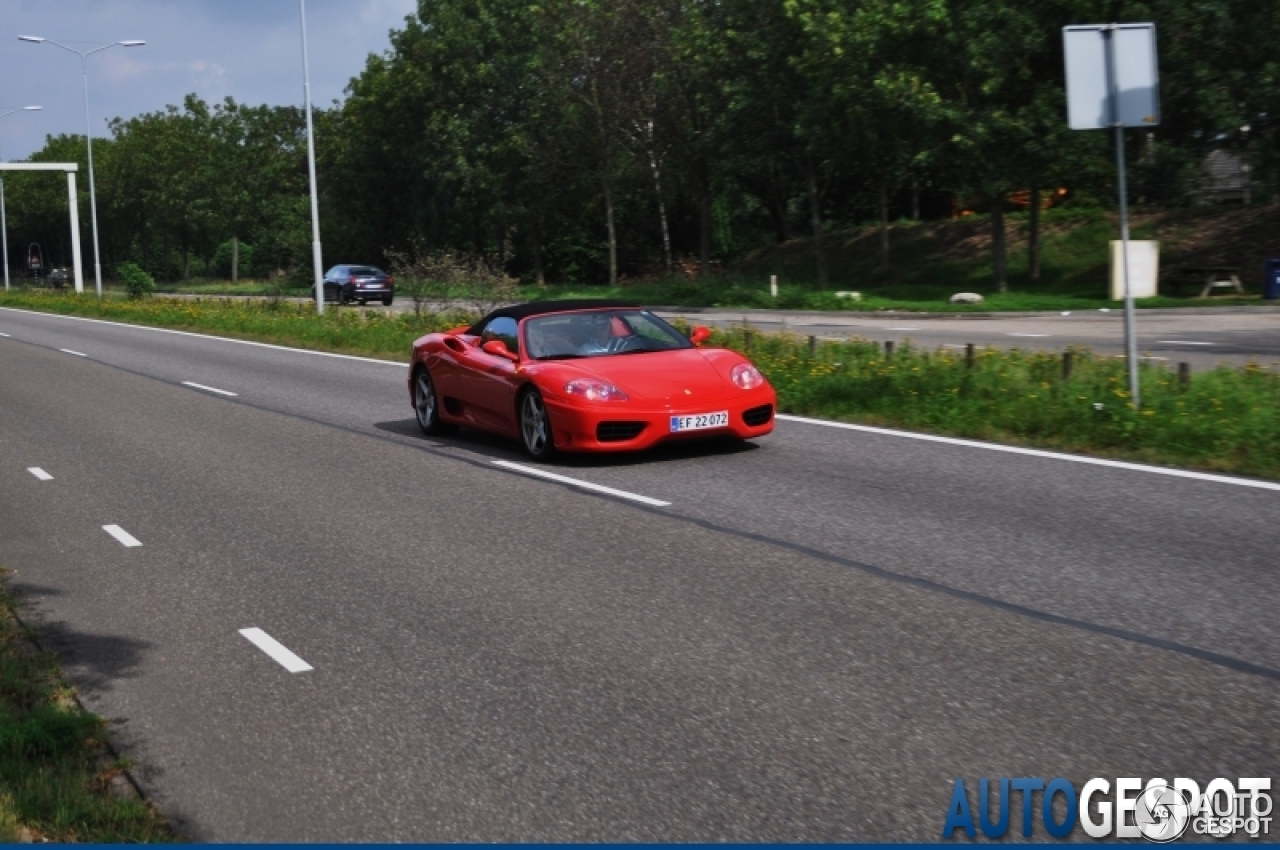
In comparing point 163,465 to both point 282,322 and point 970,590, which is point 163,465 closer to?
point 970,590

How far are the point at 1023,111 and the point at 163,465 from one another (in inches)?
1119

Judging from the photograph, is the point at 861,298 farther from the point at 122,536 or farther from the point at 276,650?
the point at 276,650

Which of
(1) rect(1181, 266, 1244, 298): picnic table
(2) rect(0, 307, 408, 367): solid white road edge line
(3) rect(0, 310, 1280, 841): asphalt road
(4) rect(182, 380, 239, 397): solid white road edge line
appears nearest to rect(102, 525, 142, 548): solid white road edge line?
(3) rect(0, 310, 1280, 841): asphalt road

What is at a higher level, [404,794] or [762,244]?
[762,244]

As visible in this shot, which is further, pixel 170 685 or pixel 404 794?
pixel 170 685

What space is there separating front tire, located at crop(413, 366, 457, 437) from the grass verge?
3.56 m

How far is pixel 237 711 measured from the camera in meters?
5.95

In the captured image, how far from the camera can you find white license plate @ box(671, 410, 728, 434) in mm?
11969

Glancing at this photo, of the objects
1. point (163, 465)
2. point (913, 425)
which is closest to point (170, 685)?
point (163, 465)

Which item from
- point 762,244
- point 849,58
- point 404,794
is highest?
point 849,58

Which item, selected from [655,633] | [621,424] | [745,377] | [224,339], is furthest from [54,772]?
[224,339]

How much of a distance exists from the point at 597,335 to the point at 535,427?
1.05 meters

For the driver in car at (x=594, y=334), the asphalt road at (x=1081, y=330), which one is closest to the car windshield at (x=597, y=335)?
the driver in car at (x=594, y=334)

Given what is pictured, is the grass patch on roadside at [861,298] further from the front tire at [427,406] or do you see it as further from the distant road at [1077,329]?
the front tire at [427,406]
